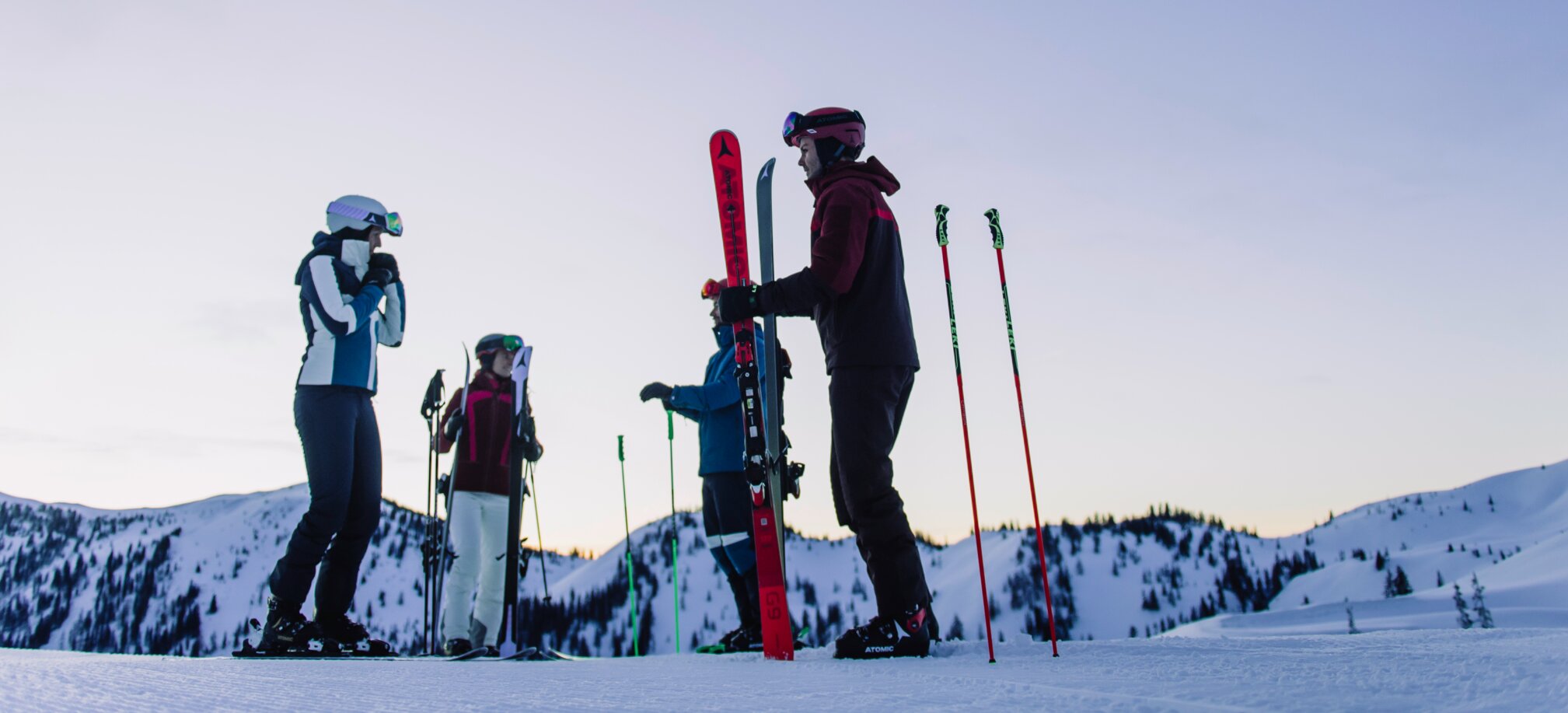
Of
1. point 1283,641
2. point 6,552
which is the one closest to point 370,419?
point 1283,641

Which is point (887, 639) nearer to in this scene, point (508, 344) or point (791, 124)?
point (791, 124)

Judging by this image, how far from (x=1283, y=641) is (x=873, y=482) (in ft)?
5.67

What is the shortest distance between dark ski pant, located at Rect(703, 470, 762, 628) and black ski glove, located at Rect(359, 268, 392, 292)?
226 cm

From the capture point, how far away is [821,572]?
5979 inches

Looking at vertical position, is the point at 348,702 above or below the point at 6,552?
below

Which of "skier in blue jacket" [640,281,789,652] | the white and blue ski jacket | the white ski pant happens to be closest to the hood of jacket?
"skier in blue jacket" [640,281,789,652]

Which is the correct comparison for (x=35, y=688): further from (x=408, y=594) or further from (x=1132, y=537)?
(x=1132, y=537)

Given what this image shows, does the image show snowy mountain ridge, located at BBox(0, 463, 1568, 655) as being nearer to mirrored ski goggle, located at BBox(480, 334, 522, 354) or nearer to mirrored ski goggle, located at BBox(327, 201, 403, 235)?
mirrored ski goggle, located at BBox(480, 334, 522, 354)

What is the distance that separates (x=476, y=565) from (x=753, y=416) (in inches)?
120

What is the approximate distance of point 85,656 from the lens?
3.27m

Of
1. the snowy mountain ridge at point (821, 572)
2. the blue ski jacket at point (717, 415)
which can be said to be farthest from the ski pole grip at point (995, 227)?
the snowy mountain ridge at point (821, 572)

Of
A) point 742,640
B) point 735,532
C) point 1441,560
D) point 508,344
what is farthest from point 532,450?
point 1441,560

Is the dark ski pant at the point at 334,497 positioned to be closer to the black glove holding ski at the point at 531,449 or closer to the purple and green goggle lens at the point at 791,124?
the black glove holding ski at the point at 531,449

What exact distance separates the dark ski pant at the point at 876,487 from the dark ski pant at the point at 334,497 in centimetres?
258
